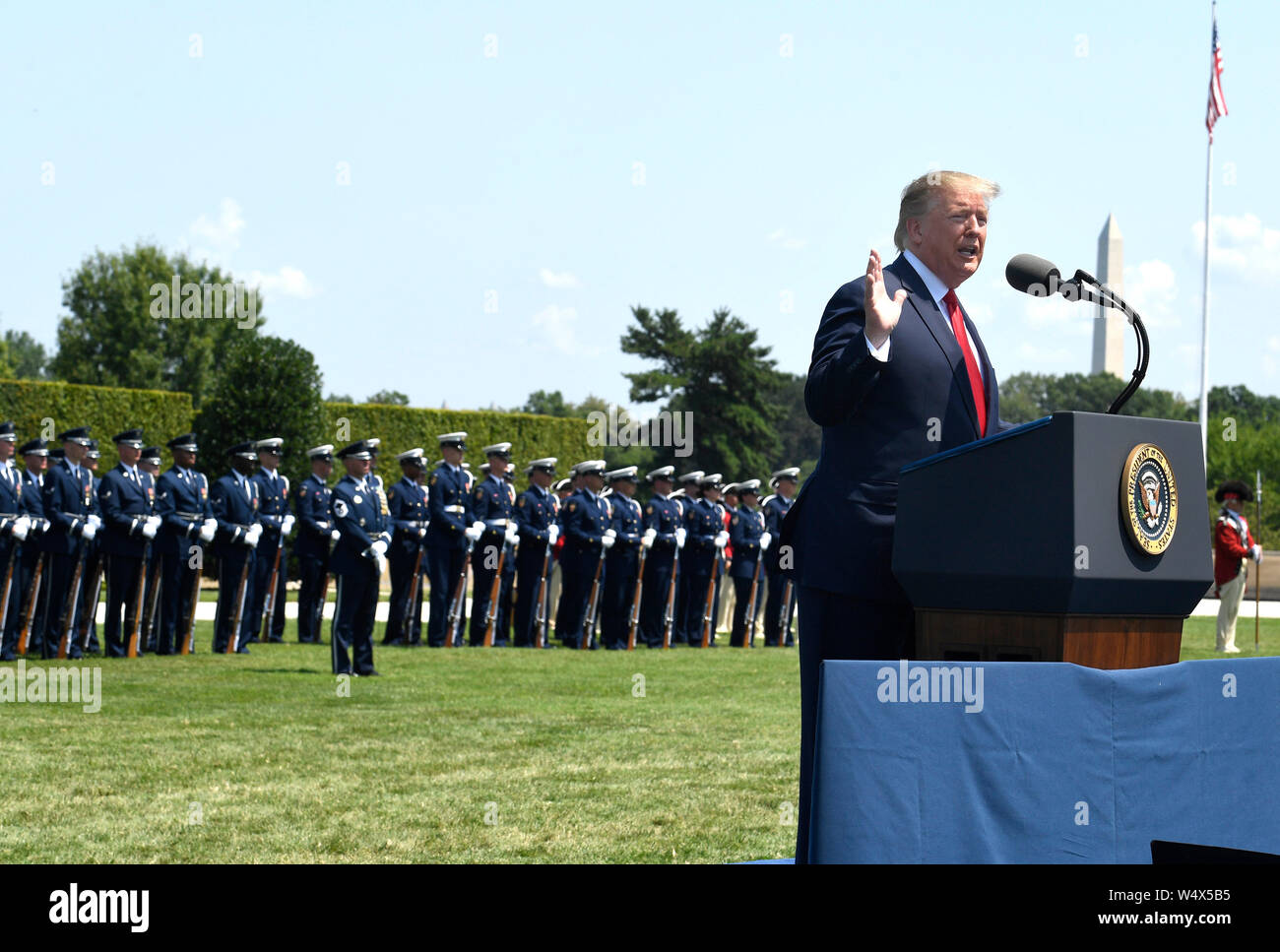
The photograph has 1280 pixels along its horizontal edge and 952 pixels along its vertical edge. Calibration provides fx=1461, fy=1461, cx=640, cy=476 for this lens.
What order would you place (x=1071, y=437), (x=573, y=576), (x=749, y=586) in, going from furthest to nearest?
(x=749, y=586) → (x=573, y=576) → (x=1071, y=437)

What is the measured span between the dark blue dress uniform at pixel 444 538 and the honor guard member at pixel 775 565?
432 cm

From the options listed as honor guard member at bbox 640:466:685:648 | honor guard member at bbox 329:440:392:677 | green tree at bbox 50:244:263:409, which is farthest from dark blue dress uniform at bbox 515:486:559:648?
green tree at bbox 50:244:263:409

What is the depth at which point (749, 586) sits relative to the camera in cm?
1902

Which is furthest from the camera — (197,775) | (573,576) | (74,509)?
(573,576)

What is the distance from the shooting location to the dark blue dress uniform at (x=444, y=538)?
1656 cm

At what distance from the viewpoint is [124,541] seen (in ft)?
46.9

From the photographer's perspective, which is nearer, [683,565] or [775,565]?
[683,565]

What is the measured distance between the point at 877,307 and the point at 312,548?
45.8 feet

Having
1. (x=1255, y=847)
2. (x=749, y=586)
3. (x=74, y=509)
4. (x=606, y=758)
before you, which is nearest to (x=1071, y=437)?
(x=1255, y=847)

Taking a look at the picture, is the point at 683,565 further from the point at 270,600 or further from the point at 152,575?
the point at 152,575

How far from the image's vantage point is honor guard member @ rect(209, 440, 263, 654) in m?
14.9

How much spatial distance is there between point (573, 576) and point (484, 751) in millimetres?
9070

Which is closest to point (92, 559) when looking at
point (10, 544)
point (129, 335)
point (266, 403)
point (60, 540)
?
point (60, 540)
